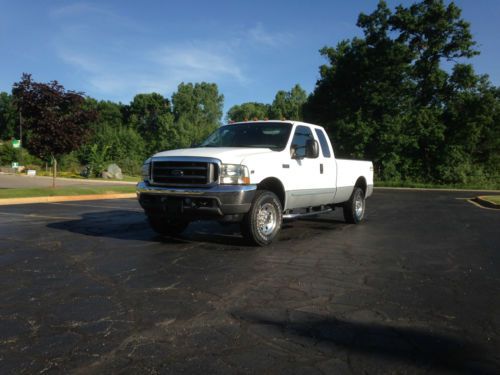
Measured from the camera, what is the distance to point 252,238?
20.7 feet

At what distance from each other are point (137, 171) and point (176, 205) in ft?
130

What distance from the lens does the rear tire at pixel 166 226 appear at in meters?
7.38

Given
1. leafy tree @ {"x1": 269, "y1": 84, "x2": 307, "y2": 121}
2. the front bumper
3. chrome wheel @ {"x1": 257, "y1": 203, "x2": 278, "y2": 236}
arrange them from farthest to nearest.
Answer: leafy tree @ {"x1": 269, "y1": 84, "x2": 307, "y2": 121}
chrome wheel @ {"x1": 257, "y1": 203, "x2": 278, "y2": 236}
the front bumper

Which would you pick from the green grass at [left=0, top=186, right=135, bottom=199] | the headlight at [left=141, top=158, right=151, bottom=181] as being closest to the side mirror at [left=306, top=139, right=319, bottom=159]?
the headlight at [left=141, top=158, right=151, bottom=181]

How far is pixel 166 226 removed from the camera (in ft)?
24.4

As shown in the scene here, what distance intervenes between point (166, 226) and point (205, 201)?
68.5 inches

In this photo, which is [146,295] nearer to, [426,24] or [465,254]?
[465,254]

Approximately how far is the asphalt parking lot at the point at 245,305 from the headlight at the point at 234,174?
40.9 inches

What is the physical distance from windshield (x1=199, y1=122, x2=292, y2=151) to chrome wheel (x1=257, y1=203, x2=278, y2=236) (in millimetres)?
1111

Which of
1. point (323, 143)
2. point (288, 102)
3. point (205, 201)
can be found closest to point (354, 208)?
point (323, 143)

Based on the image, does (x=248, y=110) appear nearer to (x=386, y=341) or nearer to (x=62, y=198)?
(x=62, y=198)

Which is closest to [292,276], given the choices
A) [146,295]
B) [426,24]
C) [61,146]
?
[146,295]

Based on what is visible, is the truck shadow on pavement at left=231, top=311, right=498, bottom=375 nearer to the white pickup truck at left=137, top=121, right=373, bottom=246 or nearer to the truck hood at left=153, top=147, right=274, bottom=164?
the white pickup truck at left=137, top=121, right=373, bottom=246

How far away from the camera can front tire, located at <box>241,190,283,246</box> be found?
624 cm
